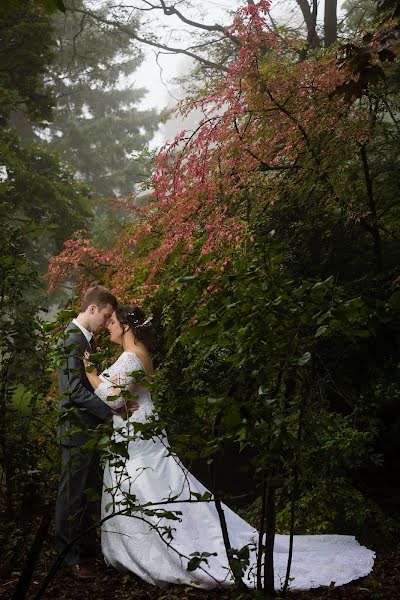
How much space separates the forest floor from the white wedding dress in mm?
55

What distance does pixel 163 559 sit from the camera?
3664 millimetres

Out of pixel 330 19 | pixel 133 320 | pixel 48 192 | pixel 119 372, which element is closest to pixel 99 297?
pixel 133 320

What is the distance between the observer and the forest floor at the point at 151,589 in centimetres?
328

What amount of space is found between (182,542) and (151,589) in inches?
12.6

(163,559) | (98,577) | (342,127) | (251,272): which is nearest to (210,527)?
(163,559)

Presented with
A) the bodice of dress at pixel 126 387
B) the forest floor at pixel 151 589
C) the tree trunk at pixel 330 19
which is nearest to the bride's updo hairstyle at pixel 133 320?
the bodice of dress at pixel 126 387

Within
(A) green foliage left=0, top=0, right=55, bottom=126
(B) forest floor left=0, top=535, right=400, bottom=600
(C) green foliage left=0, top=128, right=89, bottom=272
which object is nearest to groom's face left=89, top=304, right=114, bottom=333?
(B) forest floor left=0, top=535, right=400, bottom=600

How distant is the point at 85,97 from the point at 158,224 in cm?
1950

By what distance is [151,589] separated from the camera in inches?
139

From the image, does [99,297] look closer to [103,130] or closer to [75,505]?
[75,505]

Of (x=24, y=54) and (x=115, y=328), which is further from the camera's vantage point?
(x=24, y=54)

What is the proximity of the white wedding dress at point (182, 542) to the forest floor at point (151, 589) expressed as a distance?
0.18 ft

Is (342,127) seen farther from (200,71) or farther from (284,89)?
(200,71)

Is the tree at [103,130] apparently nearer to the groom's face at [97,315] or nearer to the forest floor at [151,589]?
the groom's face at [97,315]
